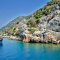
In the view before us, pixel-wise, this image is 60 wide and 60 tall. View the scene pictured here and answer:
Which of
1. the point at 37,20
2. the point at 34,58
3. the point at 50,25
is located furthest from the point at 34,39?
the point at 34,58

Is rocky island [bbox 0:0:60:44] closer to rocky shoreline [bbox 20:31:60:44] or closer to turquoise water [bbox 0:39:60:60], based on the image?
rocky shoreline [bbox 20:31:60:44]

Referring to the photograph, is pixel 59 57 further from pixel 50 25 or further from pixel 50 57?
pixel 50 25

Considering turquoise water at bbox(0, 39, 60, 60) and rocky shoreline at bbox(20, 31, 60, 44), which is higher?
rocky shoreline at bbox(20, 31, 60, 44)

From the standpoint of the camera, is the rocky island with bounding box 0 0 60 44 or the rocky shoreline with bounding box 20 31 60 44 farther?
the rocky island with bounding box 0 0 60 44

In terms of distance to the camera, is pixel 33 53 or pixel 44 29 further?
pixel 44 29

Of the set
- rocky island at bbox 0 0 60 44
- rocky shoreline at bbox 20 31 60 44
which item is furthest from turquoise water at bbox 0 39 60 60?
rocky island at bbox 0 0 60 44

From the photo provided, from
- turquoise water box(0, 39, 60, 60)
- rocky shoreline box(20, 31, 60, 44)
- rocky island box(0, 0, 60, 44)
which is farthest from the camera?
rocky island box(0, 0, 60, 44)

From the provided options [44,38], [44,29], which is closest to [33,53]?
[44,38]

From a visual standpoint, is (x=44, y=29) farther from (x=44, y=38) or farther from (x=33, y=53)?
(x=33, y=53)

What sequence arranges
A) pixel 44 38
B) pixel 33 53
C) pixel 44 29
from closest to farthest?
pixel 33 53 → pixel 44 38 → pixel 44 29

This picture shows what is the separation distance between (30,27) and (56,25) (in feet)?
43.6

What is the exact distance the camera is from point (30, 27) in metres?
78.1

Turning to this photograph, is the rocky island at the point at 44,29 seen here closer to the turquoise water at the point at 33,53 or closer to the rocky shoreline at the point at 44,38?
the rocky shoreline at the point at 44,38

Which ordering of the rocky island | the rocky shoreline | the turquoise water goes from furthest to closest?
1. the rocky island
2. the rocky shoreline
3. the turquoise water
